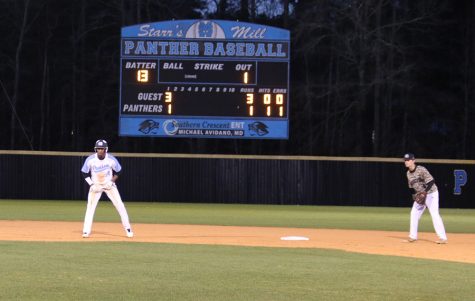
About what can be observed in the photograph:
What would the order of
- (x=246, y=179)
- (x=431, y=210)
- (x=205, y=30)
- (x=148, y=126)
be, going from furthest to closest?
(x=246, y=179)
(x=205, y=30)
(x=148, y=126)
(x=431, y=210)

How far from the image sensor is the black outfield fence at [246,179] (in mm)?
28859

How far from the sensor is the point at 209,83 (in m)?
25.4

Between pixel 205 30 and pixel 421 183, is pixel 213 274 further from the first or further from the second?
pixel 205 30

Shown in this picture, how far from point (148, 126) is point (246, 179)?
481cm

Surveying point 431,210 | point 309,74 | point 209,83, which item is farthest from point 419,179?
point 309,74

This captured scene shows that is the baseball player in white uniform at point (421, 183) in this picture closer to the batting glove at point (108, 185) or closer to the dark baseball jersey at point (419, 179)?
the dark baseball jersey at point (419, 179)

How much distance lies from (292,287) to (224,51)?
17025 mm

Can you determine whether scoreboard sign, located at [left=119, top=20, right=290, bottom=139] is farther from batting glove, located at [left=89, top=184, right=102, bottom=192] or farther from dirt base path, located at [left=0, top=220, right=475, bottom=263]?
batting glove, located at [left=89, top=184, right=102, bottom=192]

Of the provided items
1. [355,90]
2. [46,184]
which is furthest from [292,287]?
[355,90]

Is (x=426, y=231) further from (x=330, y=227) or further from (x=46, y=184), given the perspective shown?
(x=46, y=184)

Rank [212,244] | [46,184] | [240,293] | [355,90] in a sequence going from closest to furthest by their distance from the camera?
[240,293] < [212,244] < [46,184] < [355,90]

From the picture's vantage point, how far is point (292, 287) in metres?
9.14

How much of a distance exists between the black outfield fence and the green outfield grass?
1497cm

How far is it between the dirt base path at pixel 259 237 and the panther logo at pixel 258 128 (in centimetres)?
636
